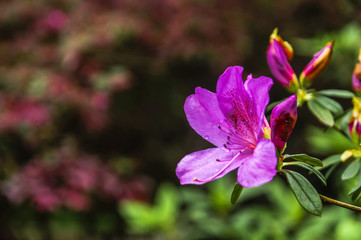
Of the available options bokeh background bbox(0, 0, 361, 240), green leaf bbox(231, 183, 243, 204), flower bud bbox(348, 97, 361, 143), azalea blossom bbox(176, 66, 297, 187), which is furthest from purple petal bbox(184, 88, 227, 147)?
bokeh background bbox(0, 0, 361, 240)

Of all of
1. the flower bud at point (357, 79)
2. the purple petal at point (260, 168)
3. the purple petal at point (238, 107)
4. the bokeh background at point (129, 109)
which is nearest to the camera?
the purple petal at point (260, 168)

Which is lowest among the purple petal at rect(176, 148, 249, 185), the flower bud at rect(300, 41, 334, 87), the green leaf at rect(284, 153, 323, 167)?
the green leaf at rect(284, 153, 323, 167)

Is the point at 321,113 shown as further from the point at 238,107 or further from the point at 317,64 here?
the point at 238,107

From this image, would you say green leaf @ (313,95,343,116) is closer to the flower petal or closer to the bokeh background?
the flower petal

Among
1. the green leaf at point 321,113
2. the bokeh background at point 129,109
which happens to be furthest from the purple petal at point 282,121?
the bokeh background at point 129,109

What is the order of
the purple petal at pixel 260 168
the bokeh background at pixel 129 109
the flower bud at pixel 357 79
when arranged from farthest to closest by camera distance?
the bokeh background at pixel 129 109 < the flower bud at pixel 357 79 < the purple petal at pixel 260 168

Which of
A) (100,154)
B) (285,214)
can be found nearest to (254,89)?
(285,214)

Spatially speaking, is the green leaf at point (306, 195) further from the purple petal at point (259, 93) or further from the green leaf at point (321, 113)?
the green leaf at point (321, 113)
